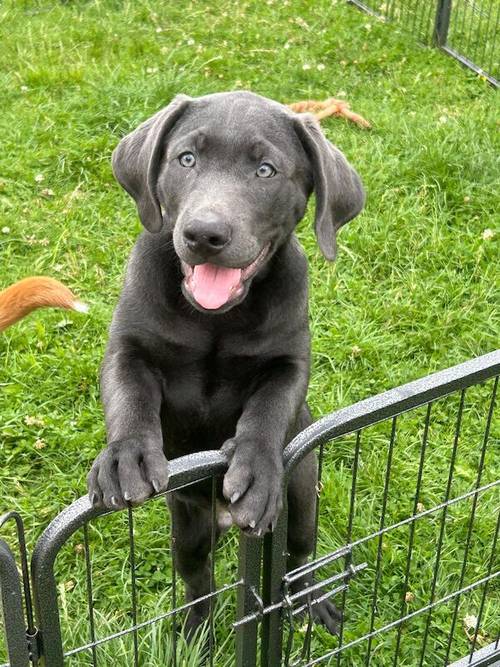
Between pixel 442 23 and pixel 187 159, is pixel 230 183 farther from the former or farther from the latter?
A: pixel 442 23

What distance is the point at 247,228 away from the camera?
7.67ft

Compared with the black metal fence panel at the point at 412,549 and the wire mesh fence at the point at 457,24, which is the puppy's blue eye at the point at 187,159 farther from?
the wire mesh fence at the point at 457,24

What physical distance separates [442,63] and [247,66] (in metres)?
1.40

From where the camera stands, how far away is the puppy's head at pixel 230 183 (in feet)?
7.56

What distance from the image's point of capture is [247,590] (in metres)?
2.05

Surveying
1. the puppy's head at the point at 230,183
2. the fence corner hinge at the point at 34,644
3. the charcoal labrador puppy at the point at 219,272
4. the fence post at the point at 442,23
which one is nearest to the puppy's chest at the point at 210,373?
the charcoal labrador puppy at the point at 219,272

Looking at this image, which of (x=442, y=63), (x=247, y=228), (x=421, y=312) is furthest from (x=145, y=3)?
(x=247, y=228)

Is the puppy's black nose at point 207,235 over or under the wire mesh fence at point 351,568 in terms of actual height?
over

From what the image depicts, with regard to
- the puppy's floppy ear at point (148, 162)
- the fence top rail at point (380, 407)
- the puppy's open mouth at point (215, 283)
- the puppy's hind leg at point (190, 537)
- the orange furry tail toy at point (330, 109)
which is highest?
the puppy's floppy ear at point (148, 162)

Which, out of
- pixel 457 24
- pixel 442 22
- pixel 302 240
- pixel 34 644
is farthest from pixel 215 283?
pixel 457 24

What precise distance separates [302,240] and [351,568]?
275 cm

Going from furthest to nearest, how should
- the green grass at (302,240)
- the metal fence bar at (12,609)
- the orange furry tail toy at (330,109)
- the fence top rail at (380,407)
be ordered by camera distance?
the orange furry tail toy at (330,109) < the green grass at (302,240) < the fence top rail at (380,407) < the metal fence bar at (12,609)

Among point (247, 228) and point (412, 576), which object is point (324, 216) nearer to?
point (247, 228)

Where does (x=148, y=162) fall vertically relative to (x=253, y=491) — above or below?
above
